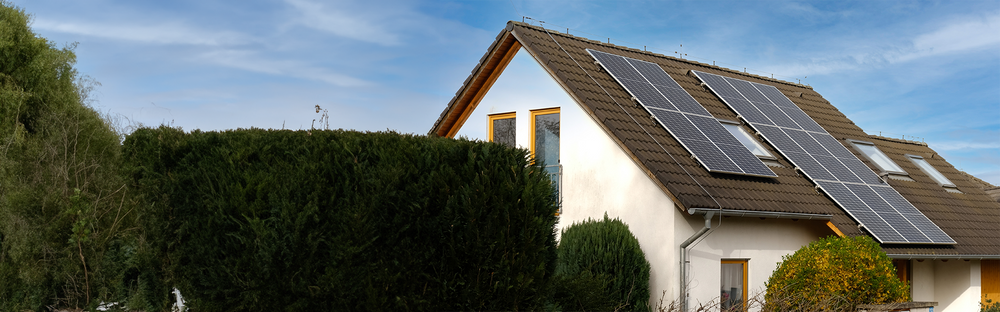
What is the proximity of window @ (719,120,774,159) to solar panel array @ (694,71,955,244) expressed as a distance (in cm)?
30

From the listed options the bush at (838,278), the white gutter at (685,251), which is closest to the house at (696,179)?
the white gutter at (685,251)

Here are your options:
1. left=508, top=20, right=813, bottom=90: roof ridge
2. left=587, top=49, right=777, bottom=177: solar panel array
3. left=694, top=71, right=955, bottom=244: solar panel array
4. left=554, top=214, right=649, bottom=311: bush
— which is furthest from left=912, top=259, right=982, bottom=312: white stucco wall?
left=554, top=214, right=649, bottom=311: bush

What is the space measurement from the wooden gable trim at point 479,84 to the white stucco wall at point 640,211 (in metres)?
0.36

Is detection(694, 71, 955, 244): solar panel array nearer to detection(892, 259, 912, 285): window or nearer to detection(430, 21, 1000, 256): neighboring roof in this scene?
detection(430, 21, 1000, 256): neighboring roof

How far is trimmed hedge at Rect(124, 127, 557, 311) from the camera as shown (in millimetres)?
6594

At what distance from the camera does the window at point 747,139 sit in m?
14.0

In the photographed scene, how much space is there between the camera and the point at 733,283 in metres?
12.4

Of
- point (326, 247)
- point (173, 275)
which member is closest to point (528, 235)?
point (326, 247)

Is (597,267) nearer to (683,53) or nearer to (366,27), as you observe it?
(366,27)

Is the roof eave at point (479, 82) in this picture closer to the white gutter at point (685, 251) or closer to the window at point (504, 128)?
the window at point (504, 128)

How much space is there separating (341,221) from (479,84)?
29.8ft

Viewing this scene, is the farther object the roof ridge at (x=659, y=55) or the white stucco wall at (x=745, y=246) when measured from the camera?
the roof ridge at (x=659, y=55)

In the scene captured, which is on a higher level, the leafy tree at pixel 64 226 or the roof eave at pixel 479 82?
the roof eave at pixel 479 82

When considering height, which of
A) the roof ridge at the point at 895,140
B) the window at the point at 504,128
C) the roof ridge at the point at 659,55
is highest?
the roof ridge at the point at 659,55
